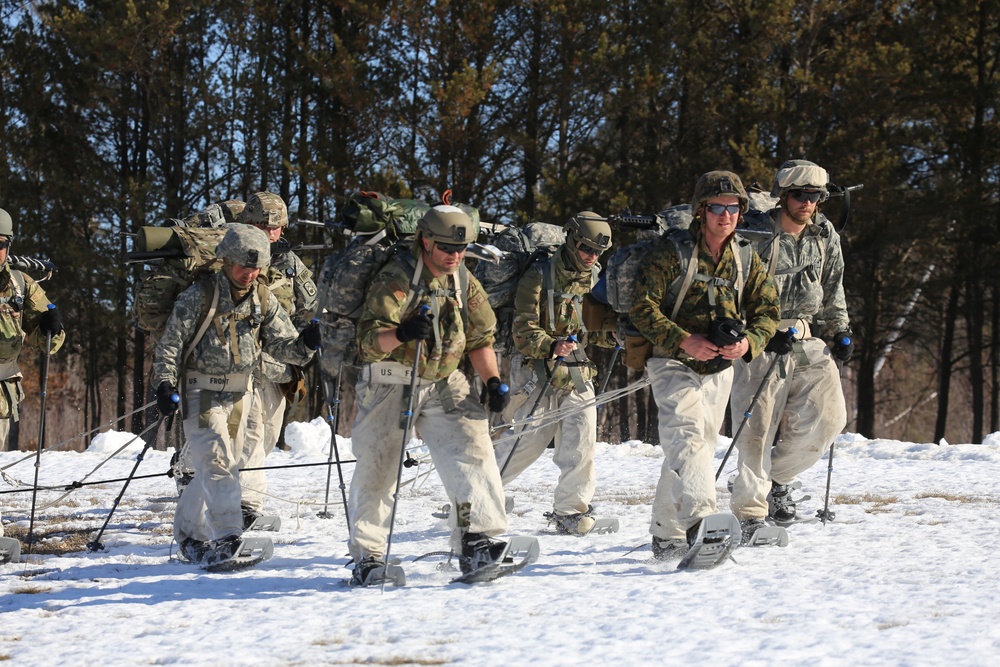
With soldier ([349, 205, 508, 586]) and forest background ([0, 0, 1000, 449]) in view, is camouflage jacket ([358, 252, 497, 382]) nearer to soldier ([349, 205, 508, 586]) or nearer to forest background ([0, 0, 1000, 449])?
soldier ([349, 205, 508, 586])

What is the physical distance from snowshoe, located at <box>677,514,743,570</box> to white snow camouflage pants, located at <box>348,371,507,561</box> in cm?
100

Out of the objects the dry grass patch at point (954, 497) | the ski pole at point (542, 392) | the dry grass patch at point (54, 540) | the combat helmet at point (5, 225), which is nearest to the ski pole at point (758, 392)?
the ski pole at point (542, 392)

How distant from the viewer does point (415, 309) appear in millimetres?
6199

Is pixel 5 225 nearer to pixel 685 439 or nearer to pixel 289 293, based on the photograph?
pixel 289 293

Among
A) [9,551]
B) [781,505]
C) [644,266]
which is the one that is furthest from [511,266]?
[9,551]

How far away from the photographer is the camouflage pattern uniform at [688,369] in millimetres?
6449

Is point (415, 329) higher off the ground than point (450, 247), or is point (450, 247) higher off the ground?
point (450, 247)

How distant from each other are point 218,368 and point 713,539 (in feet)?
9.66

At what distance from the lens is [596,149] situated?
2212 centimetres

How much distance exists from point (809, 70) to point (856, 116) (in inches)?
46.0

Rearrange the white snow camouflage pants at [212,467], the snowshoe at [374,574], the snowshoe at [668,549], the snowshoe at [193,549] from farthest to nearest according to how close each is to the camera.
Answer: the snowshoe at [193,549]
the white snow camouflage pants at [212,467]
the snowshoe at [668,549]
the snowshoe at [374,574]

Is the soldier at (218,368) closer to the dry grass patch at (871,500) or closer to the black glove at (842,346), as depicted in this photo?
the black glove at (842,346)

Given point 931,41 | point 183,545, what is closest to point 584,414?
point 183,545

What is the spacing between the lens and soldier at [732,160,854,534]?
7.42 meters
